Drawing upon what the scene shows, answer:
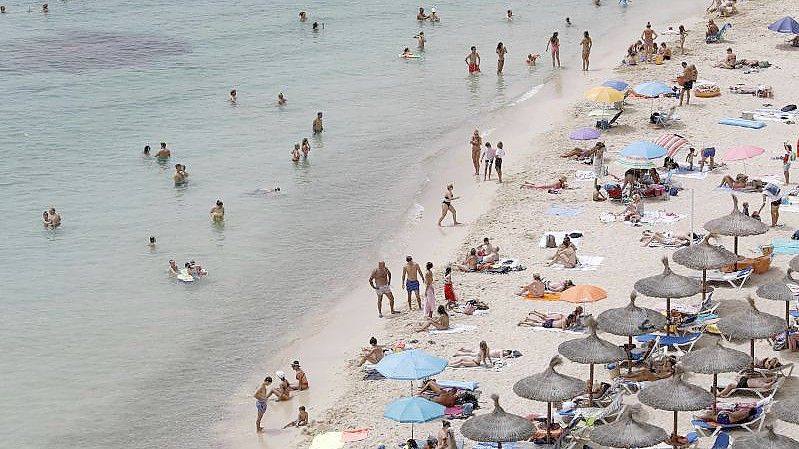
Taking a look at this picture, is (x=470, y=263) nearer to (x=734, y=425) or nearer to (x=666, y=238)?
(x=666, y=238)

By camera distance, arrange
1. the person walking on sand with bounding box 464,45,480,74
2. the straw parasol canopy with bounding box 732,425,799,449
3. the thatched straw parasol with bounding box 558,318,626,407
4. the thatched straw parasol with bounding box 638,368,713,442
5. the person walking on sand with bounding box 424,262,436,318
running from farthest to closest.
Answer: the person walking on sand with bounding box 464,45,480,74 → the person walking on sand with bounding box 424,262,436,318 → the thatched straw parasol with bounding box 558,318,626,407 → the thatched straw parasol with bounding box 638,368,713,442 → the straw parasol canopy with bounding box 732,425,799,449

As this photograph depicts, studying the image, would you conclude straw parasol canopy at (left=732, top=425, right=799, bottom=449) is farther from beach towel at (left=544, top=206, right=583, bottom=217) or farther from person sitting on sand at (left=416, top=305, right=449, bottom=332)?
beach towel at (left=544, top=206, right=583, bottom=217)

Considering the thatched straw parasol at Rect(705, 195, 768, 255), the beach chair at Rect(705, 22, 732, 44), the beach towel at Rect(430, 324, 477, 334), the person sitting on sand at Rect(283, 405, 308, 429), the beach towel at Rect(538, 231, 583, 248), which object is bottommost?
the person sitting on sand at Rect(283, 405, 308, 429)

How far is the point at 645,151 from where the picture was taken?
27562 millimetres

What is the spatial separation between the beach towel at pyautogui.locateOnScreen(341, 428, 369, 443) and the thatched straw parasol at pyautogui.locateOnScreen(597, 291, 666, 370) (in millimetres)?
3884

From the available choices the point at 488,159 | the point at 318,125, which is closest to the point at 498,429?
the point at 488,159

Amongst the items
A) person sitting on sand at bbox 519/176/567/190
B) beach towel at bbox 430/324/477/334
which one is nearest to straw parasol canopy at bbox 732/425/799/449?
beach towel at bbox 430/324/477/334

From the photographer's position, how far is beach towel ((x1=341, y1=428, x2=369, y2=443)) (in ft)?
61.8

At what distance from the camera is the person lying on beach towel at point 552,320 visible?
21406 mm

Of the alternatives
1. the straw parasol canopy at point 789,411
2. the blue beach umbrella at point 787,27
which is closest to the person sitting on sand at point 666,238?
the straw parasol canopy at point 789,411

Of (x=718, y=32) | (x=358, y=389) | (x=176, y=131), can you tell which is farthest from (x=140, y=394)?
(x=718, y=32)

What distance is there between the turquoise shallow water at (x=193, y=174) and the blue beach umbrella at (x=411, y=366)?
3.40 meters

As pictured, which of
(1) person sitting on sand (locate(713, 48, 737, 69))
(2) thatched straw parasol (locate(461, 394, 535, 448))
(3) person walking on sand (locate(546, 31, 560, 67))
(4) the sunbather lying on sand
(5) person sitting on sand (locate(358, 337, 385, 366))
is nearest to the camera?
(2) thatched straw parasol (locate(461, 394, 535, 448))

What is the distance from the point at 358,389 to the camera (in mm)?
20766
